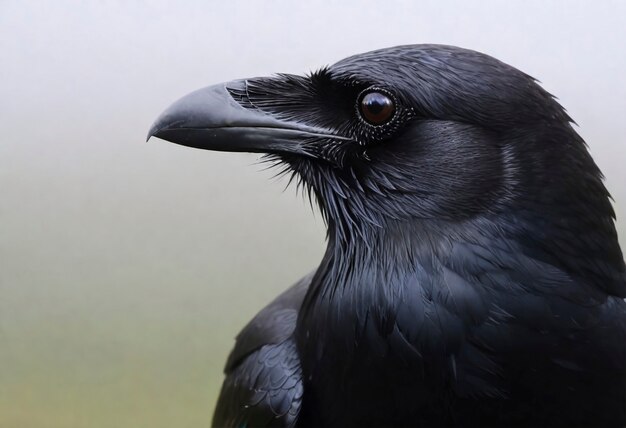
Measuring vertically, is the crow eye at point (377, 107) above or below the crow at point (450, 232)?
above

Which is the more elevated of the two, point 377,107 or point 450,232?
point 377,107

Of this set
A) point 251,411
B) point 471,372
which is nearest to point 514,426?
point 471,372

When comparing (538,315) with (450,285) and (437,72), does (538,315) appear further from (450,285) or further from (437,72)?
(437,72)

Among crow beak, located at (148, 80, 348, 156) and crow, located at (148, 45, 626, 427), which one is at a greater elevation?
crow beak, located at (148, 80, 348, 156)

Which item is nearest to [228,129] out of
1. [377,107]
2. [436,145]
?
[377,107]

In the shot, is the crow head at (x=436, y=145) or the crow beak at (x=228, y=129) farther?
the crow beak at (x=228, y=129)

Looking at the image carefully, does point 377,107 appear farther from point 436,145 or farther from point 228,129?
point 228,129
